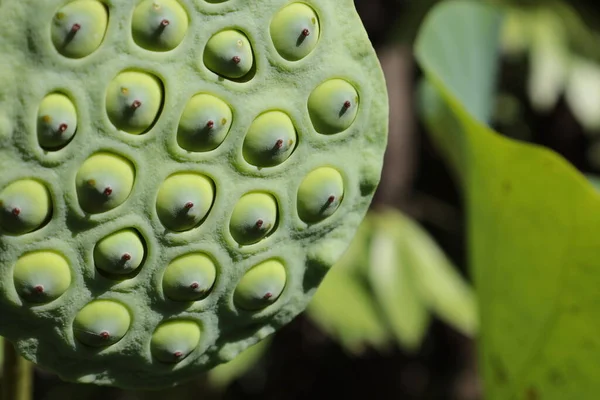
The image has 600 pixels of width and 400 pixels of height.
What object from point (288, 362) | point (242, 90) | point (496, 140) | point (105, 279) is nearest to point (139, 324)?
point (105, 279)

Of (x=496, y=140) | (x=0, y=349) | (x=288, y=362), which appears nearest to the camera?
(x=496, y=140)

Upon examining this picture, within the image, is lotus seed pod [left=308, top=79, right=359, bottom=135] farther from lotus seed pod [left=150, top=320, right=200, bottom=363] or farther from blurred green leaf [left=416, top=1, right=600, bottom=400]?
A: blurred green leaf [left=416, top=1, right=600, bottom=400]

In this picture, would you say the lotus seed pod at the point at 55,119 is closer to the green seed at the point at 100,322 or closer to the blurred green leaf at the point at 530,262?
the green seed at the point at 100,322

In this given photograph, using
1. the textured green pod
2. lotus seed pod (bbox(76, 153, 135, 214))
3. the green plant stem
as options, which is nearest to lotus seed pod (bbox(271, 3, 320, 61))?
the textured green pod

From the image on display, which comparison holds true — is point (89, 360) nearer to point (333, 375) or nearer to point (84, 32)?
point (84, 32)

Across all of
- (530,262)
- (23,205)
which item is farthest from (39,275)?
(530,262)

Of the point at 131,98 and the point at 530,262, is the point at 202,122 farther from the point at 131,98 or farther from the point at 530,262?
the point at 530,262

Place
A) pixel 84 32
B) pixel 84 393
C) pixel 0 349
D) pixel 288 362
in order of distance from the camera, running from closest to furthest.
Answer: pixel 84 32
pixel 0 349
pixel 84 393
pixel 288 362

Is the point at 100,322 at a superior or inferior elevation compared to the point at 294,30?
inferior
